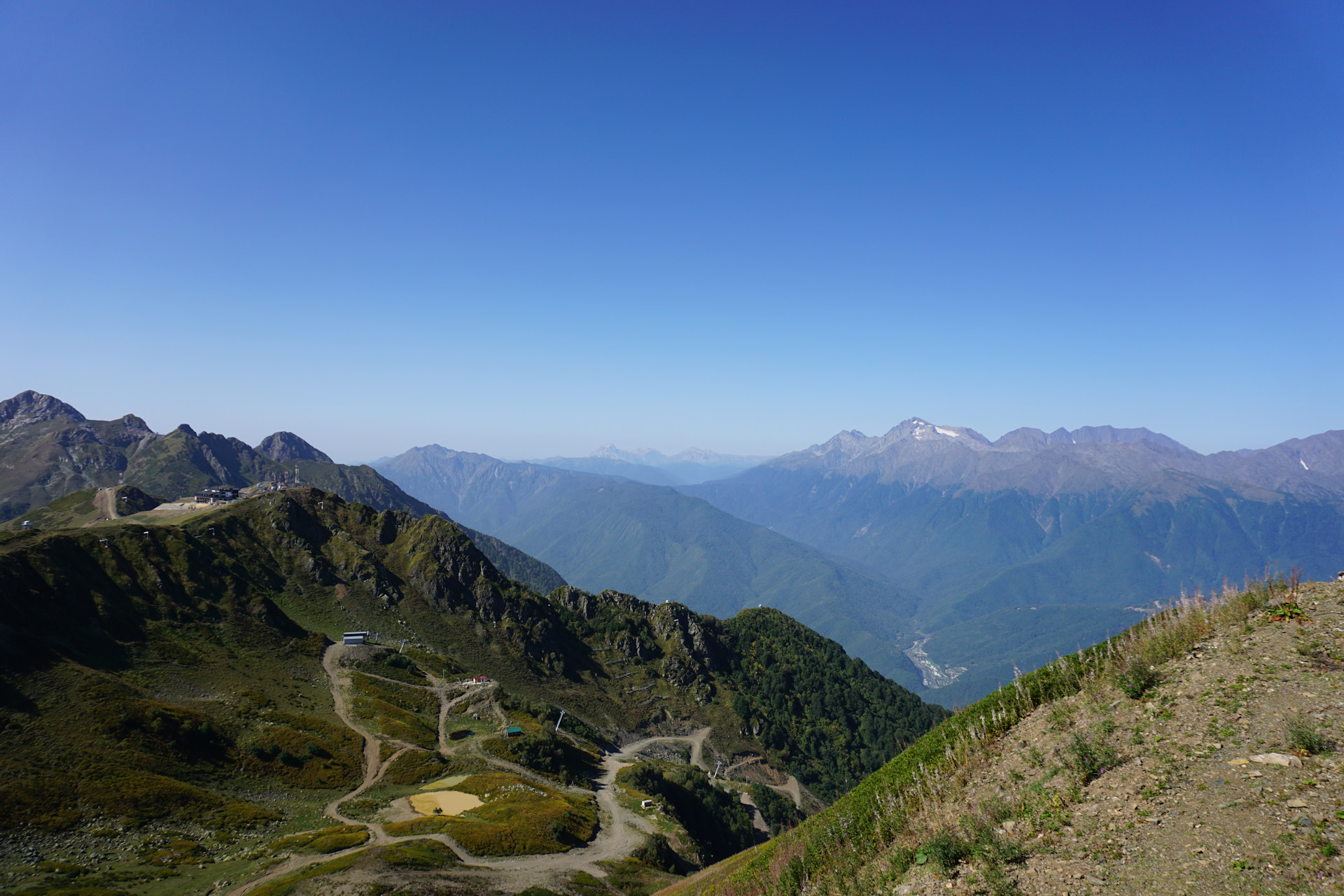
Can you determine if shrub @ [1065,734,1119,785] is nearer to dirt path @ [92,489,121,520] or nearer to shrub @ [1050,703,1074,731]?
shrub @ [1050,703,1074,731]

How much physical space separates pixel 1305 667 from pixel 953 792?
7399 mm

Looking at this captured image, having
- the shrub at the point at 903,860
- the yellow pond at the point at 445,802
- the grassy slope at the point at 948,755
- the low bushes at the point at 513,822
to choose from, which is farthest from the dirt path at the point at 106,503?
the shrub at the point at 903,860

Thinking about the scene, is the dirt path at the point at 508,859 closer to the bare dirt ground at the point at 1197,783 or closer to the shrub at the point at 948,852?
the shrub at the point at 948,852

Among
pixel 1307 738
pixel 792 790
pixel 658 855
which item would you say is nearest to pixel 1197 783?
pixel 1307 738

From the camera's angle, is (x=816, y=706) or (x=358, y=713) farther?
(x=816, y=706)

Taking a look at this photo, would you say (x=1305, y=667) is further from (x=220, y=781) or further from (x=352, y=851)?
(x=220, y=781)

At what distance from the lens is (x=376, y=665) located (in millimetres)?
100312

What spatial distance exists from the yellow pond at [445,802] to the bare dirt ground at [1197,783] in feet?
199

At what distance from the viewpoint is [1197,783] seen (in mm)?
9891

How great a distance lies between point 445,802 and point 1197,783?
223ft

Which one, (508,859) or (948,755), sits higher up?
(948,755)

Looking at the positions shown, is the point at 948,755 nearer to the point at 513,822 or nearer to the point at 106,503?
the point at 513,822

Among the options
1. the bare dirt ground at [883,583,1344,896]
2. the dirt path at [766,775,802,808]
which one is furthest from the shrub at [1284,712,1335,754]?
the dirt path at [766,775,802,808]

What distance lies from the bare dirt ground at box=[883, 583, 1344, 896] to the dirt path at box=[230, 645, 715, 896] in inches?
1850
